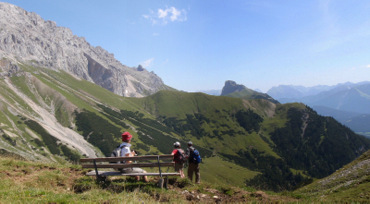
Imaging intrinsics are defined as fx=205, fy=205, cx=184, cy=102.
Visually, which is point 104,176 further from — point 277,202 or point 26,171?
point 277,202

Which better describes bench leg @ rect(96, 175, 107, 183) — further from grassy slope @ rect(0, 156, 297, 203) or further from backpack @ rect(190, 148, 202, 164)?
backpack @ rect(190, 148, 202, 164)

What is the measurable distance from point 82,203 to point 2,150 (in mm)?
204629

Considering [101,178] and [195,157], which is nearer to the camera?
[101,178]

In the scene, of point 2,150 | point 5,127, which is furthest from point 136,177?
point 5,127

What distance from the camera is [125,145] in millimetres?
12711

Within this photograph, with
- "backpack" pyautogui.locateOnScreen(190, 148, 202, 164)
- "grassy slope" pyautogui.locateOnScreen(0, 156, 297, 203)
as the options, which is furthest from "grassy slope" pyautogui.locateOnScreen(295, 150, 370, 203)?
"backpack" pyautogui.locateOnScreen(190, 148, 202, 164)

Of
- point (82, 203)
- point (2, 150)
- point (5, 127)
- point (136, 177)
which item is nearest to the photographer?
point (82, 203)

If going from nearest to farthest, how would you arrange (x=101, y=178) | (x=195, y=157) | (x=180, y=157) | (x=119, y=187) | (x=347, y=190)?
(x=119, y=187) < (x=101, y=178) < (x=180, y=157) < (x=195, y=157) < (x=347, y=190)

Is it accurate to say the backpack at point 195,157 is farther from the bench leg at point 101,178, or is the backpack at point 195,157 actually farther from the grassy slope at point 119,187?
the bench leg at point 101,178

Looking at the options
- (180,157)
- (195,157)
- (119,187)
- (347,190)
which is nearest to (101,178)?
(119,187)

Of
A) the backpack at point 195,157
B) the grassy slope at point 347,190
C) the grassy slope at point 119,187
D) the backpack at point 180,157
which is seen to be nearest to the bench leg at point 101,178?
the grassy slope at point 119,187

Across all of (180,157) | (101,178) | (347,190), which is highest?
(180,157)

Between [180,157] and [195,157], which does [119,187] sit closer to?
[180,157]

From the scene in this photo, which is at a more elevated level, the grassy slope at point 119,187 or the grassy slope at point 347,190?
the grassy slope at point 119,187
